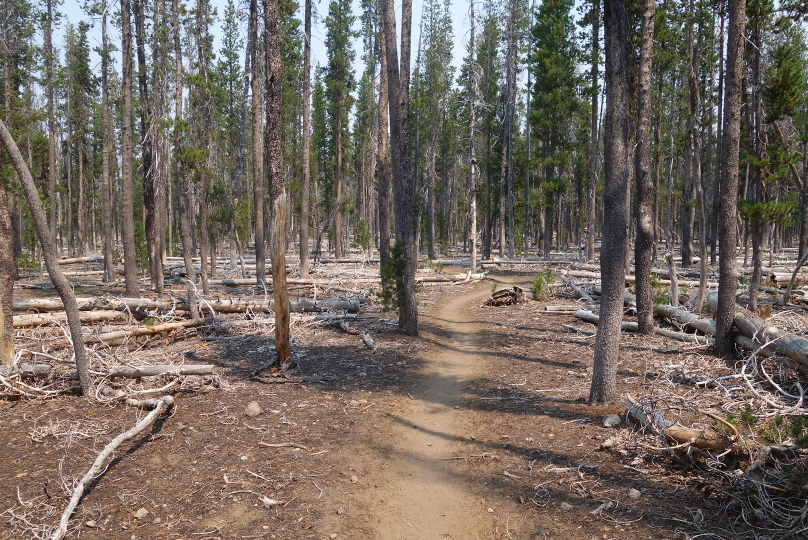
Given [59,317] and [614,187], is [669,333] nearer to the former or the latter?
[614,187]

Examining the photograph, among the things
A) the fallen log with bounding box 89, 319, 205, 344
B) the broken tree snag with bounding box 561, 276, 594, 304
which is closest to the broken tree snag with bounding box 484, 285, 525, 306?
the broken tree snag with bounding box 561, 276, 594, 304

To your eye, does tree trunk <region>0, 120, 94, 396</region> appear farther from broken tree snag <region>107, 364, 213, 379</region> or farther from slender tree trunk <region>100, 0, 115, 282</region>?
slender tree trunk <region>100, 0, 115, 282</region>

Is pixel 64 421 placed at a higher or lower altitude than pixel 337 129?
lower

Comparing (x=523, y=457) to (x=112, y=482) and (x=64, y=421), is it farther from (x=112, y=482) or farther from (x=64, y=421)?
(x=64, y=421)

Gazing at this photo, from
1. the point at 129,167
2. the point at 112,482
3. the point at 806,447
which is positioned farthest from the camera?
the point at 129,167

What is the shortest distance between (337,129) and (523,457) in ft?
92.2

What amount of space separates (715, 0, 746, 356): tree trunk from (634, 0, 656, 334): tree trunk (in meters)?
1.20

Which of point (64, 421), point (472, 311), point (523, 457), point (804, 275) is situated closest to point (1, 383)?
point (64, 421)

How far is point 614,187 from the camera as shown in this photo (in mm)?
6652

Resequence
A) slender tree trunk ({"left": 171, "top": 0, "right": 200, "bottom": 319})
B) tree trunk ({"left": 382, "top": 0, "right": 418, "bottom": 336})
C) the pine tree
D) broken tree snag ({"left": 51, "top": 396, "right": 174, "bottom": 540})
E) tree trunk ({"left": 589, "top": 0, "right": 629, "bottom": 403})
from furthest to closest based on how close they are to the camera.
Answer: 1. the pine tree
2. slender tree trunk ({"left": 171, "top": 0, "right": 200, "bottom": 319})
3. tree trunk ({"left": 382, "top": 0, "right": 418, "bottom": 336})
4. tree trunk ({"left": 589, "top": 0, "right": 629, "bottom": 403})
5. broken tree snag ({"left": 51, "top": 396, "right": 174, "bottom": 540})

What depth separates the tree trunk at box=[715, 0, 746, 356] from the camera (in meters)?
8.42

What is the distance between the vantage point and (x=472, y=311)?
50.1 ft

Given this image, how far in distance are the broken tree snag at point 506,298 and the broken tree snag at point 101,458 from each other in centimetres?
1070

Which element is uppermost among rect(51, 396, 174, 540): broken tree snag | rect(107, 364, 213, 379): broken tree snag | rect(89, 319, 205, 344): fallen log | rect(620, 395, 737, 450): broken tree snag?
rect(89, 319, 205, 344): fallen log
